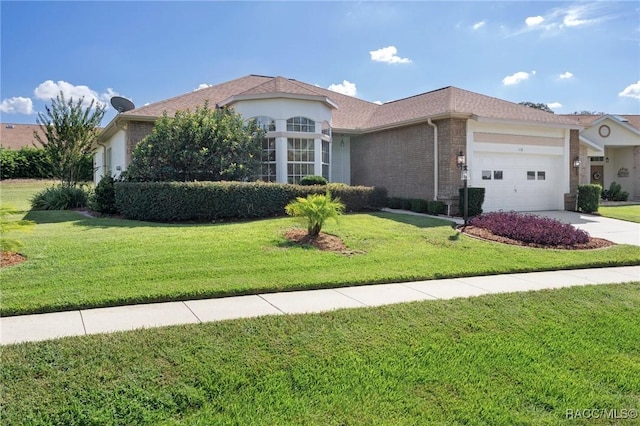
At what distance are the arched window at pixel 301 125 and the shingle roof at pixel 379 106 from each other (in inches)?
40.1

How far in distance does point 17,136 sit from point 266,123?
3252cm

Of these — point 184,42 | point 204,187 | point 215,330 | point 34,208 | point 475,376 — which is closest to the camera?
point 475,376

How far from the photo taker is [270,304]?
5.62 m

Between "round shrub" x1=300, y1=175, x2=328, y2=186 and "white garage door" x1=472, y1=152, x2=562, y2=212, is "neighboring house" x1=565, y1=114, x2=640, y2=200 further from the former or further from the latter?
"round shrub" x1=300, y1=175, x2=328, y2=186

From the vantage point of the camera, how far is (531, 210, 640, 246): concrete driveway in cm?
1214

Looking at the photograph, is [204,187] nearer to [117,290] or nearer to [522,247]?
[117,290]

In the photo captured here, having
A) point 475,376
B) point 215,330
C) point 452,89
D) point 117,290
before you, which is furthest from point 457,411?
point 452,89

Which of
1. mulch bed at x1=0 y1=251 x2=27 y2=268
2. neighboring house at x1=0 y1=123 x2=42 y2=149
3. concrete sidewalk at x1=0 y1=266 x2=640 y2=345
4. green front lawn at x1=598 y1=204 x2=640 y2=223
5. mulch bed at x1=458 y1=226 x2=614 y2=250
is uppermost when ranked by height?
neighboring house at x1=0 y1=123 x2=42 y2=149

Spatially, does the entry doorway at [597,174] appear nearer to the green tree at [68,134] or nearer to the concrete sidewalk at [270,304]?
the concrete sidewalk at [270,304]

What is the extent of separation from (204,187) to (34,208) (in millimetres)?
9089

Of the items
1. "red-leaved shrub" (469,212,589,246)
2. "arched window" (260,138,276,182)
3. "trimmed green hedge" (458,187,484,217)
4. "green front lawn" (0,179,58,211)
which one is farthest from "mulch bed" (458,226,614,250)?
"green front lawn" (0,179,58,211)

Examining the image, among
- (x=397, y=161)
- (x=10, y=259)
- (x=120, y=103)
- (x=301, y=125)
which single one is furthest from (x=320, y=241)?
(x=120, y=103)

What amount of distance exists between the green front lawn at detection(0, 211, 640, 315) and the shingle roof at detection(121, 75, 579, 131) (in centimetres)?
734

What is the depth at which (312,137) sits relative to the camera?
17.7m
